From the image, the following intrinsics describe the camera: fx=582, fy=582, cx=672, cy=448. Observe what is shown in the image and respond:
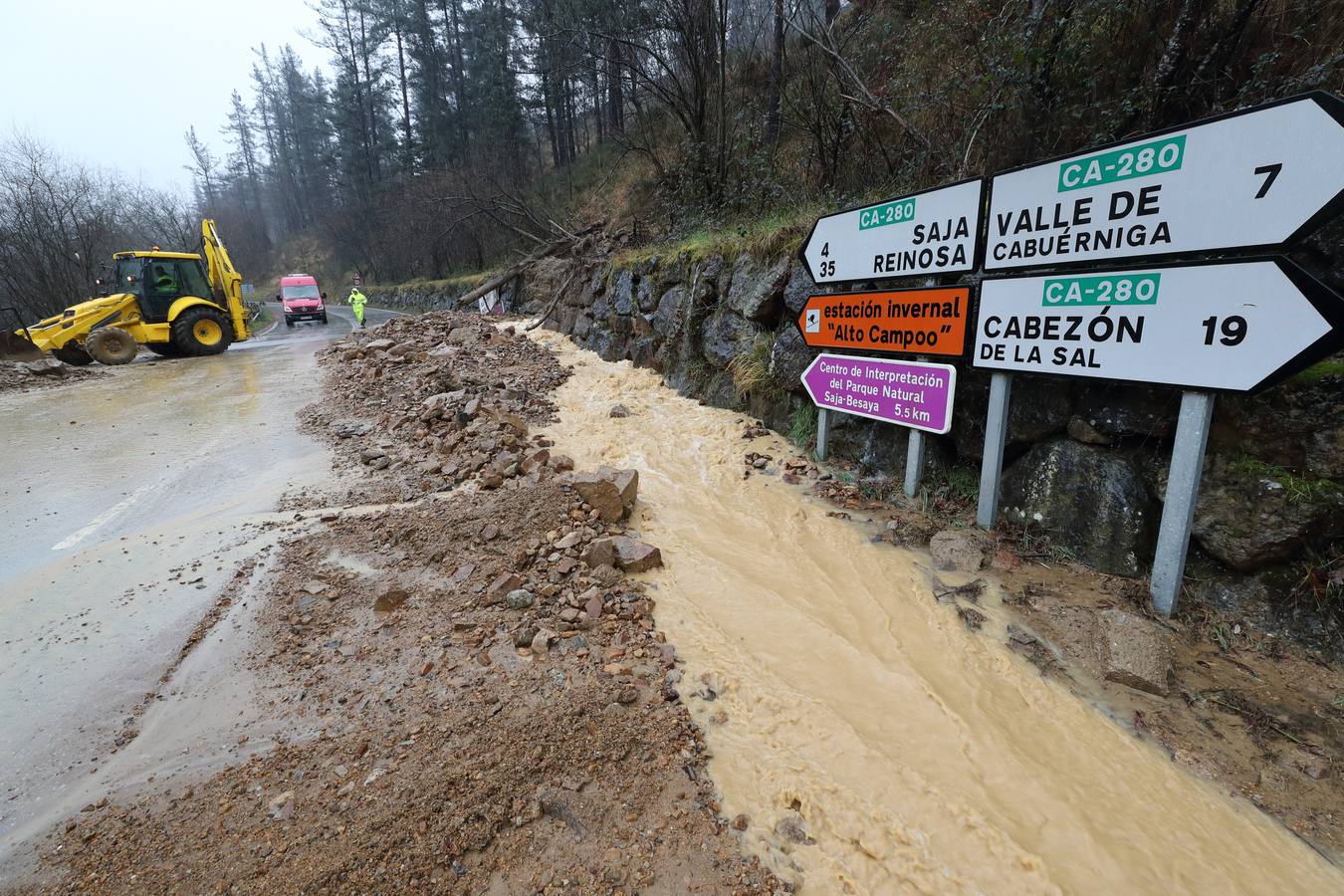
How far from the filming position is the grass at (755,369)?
640cm

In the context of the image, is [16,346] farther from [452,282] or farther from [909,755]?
[909,755]

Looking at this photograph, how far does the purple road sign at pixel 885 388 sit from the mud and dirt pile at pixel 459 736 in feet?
6.35

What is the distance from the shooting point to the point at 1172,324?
2932mm

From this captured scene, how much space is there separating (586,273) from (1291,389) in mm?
11436

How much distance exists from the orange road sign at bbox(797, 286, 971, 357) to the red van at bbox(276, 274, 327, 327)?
79.9ft

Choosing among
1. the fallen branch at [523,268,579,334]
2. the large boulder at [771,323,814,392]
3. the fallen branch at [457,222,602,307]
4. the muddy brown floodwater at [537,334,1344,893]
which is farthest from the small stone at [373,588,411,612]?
the fallen branch at [457,222,602,307]

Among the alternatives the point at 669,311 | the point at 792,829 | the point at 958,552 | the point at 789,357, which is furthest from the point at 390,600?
the point at 669,311

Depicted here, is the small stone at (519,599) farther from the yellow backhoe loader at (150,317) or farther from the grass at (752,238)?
the yellow backhoe loader at (150,317)

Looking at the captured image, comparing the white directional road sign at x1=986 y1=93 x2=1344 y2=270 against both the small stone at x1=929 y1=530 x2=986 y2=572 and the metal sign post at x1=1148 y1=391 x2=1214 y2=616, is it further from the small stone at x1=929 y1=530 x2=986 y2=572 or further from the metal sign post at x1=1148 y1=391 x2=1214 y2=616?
the small stone at x1=929 y1=530 x2=986 y2=572

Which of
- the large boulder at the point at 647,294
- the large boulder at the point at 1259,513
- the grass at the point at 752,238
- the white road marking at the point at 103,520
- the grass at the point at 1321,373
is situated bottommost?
the white road marking at the point at 103,520

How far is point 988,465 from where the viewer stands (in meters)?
3.95

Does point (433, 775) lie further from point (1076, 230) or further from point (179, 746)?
point (1076, 230)

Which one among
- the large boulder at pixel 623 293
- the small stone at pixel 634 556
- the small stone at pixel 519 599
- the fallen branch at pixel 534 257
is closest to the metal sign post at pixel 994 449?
the small stone at pixel 634 556

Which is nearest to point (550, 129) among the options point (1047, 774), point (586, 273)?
point (586, 273)
